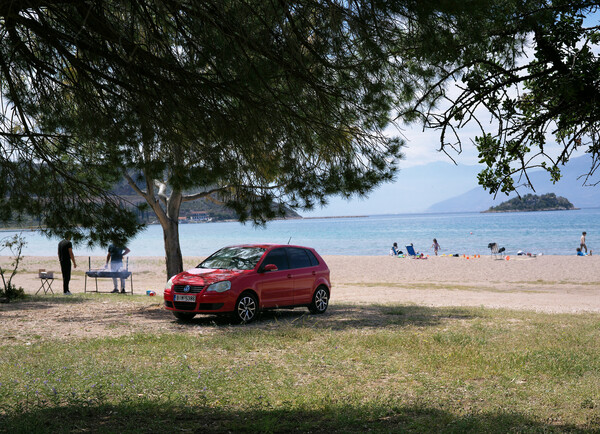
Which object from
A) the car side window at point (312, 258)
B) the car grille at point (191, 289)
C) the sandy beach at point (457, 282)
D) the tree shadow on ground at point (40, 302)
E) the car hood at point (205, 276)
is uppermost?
the car side window at point (312, 258)

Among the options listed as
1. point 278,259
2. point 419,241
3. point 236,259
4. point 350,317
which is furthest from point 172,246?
point 419,241

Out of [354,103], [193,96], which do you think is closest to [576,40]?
[354,103]

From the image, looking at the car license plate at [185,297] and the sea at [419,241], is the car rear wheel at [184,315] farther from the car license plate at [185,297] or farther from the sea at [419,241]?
the sea at [419,241]

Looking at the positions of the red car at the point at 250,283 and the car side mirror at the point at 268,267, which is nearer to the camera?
the red car at the point at 250,283

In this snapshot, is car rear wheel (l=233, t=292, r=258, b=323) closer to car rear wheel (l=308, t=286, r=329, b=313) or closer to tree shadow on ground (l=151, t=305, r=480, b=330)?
tree shadow on ground (l=151, t=305, r=480, b=330)

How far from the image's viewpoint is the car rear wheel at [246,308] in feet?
40.2

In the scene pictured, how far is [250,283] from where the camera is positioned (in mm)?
12445

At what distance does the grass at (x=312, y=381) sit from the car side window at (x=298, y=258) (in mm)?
2308

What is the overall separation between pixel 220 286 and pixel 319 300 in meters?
2.95

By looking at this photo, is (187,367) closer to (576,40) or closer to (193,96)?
(193,96)

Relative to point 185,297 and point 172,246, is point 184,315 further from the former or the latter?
point 172,246

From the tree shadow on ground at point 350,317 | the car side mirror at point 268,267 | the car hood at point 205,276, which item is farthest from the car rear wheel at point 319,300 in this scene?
the car hood at point 205,276

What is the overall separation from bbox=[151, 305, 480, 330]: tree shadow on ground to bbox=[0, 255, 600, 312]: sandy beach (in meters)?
2.11

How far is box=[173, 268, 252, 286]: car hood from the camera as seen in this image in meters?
12.3
